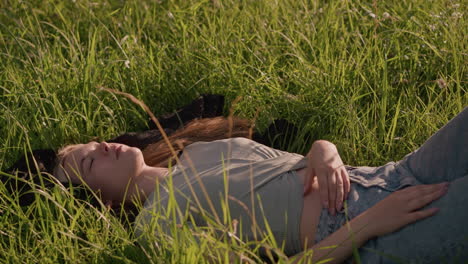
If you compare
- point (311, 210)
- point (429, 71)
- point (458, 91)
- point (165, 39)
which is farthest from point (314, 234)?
point (165, 39)

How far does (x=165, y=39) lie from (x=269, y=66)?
955mm

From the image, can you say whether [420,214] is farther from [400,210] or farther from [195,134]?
[195,134]

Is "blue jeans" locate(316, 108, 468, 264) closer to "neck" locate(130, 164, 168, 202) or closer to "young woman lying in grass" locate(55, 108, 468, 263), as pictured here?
"young woman lying in grass" locate(55, 108, 468, 263)

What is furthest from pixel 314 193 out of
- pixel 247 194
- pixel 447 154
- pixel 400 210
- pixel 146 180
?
pixel 146 180

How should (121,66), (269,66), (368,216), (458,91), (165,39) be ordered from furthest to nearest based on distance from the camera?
(165,39), (121,66), (269,66), (458,91), (368,216)

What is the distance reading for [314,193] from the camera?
9.75ft

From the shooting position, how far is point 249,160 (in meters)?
3.14

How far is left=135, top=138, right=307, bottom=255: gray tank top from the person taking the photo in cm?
288

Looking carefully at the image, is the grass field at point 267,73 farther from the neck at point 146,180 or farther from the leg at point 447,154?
the leg at point 447,154

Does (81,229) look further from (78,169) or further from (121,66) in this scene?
(121,66)

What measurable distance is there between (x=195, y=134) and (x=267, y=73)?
0.61m

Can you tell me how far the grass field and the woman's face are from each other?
165 millimetres

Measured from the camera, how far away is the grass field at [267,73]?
3.74 meters

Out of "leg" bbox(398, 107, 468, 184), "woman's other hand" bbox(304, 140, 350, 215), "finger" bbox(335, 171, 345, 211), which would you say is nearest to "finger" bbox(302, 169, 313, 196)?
"woman's other hand" bbox(304, 140, 350, 215)
